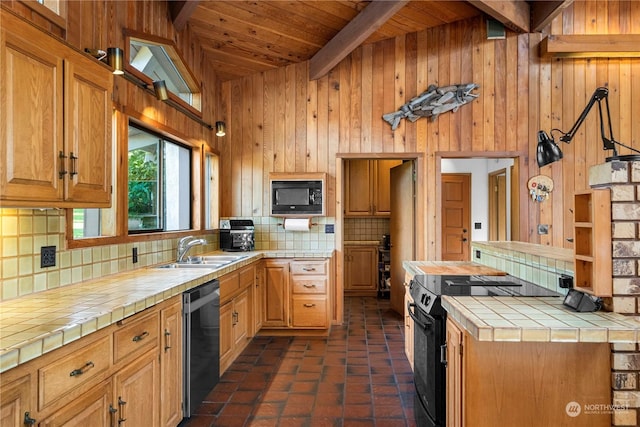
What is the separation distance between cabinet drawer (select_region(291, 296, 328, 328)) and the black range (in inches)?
71.8

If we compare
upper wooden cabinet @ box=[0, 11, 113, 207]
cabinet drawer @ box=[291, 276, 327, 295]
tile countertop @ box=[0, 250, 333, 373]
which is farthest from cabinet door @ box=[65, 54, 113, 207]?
cabinet drawer @ box=[291, 276, 327, 295]

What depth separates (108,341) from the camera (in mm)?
1589

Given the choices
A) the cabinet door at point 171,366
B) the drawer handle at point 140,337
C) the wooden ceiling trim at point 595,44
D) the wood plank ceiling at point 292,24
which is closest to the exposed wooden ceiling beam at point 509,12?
the wood plank ceiling at point 292,24

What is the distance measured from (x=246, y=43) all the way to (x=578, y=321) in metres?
3.76

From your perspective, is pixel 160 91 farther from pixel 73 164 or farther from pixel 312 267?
pixel 312 267

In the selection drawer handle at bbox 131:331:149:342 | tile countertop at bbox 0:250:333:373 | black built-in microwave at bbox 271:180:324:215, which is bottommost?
drawer handle at bbox 131:331:149:342

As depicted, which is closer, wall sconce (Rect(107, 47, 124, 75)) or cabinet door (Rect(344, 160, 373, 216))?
wall sconce (Rect(107, 47, 124, 75))

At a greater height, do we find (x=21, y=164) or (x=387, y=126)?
(x=387, y=126)

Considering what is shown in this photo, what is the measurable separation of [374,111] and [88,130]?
3.27 metres

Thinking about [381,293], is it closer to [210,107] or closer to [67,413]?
[210,107]

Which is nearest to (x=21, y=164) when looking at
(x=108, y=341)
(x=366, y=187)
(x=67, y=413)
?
(x=108, y=341)

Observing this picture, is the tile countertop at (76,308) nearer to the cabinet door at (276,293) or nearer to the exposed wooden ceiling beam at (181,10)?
the cabinet door at (276,293)

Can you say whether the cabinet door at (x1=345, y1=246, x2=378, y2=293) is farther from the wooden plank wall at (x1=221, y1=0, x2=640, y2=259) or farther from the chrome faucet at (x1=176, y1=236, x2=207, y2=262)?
the chrome faucet at (x1=176, y1=236, x2=207, y2=262)

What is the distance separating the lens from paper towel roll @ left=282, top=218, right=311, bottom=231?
438 centimetres
